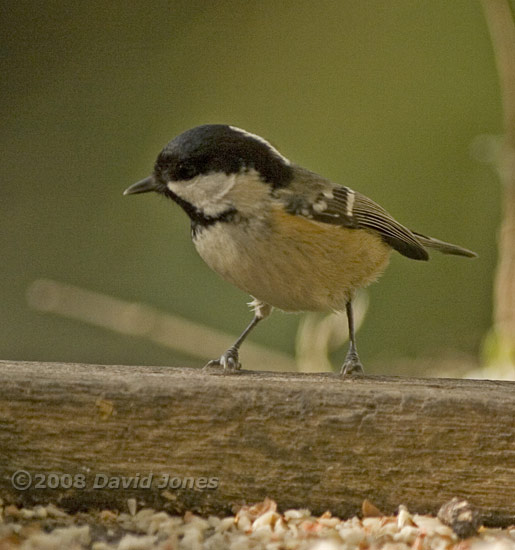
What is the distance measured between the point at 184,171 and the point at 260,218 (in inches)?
8.6

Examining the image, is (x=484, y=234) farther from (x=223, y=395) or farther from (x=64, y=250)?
(x=223, y=395)

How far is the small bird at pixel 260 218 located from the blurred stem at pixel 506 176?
0.62 meters

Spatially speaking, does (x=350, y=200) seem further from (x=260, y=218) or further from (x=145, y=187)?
(x=145, y=187)

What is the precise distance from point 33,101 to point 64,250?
2.57ft

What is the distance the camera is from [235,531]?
1648 millimetres

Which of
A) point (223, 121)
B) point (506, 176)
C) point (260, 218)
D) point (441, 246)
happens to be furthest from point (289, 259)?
point (223, 121)

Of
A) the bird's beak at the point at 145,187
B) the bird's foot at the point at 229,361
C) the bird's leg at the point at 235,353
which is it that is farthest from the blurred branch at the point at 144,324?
the bird's beak at the point at 145,187

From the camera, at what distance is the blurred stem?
281 cm

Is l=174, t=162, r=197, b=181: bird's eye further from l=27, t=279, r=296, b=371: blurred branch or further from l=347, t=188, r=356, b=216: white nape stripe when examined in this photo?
l=27, t=279, r=296, b=371: blurred branch

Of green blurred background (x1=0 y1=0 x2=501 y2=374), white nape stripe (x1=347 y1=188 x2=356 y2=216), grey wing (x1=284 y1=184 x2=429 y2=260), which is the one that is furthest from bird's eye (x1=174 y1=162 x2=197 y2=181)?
green blurred background (x1=0 y1=0 x2=501 y2=374)

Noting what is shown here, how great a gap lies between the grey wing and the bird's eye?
273 millimetres

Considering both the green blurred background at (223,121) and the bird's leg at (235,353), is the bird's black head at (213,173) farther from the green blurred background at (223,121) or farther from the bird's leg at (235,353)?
the green blurred background at (223,121)

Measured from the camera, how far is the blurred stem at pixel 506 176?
2812 mm

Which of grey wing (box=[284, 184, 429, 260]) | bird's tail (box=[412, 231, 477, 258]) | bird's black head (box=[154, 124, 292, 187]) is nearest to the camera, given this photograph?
bird's black head (box=[154, 124, 292, 187])
